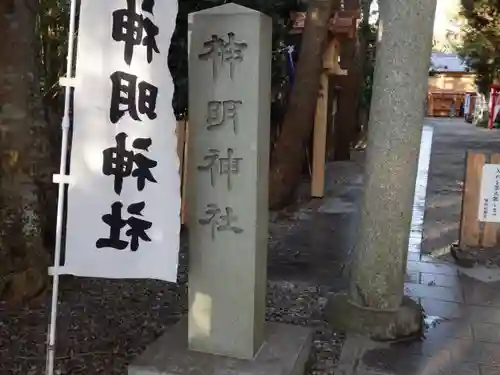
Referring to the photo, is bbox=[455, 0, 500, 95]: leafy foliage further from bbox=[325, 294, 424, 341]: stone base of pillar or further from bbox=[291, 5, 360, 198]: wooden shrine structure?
bbox=[325, 294, 424, 341]: stone base of pillar

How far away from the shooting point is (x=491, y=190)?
24.5 ft

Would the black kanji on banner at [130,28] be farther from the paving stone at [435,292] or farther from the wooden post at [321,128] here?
the wooden post at [321,128]

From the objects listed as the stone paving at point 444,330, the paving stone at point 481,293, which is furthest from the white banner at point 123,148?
the paving stone at point 481,293

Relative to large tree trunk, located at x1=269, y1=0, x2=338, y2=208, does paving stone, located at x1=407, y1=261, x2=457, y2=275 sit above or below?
below

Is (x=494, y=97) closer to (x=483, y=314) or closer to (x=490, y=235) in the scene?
(x=490, y=235)

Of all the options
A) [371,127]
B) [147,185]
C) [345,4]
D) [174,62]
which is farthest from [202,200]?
[345,4]

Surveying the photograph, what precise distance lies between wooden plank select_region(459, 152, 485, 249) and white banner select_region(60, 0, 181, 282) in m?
5.12

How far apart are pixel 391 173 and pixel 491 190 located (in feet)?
10.4

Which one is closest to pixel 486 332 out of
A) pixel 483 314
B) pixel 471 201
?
pixel 483 314

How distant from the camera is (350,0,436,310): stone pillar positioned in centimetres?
470

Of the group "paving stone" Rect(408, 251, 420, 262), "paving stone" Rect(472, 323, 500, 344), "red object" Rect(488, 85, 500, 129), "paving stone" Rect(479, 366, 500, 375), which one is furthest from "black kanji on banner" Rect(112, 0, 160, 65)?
"red object" Rect(488, 85, 500, 129)

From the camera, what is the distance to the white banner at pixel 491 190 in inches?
293

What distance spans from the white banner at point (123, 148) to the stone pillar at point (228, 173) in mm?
233

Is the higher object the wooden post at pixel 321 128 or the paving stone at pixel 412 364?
the wooden post at pixel 321 128
